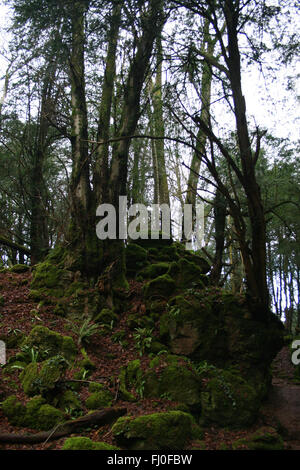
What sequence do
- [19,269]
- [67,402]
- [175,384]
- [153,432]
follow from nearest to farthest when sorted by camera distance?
[153,432], [67,402], [175,384], [19,269]

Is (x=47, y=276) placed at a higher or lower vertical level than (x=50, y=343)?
higher

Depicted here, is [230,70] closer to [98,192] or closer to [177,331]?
[98,192]

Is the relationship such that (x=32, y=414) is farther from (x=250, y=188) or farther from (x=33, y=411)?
(x=250, y=188)

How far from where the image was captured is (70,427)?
4176 millimetres

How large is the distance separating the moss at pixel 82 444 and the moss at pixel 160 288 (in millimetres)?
3536

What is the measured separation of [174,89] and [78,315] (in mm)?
5397

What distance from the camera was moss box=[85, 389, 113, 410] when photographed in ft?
15.7

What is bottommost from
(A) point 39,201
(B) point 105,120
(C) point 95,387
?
(C) point 95,387

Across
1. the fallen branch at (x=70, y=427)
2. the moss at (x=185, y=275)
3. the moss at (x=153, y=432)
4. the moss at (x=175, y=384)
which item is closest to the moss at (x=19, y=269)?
the moss at (x=185, y=275)

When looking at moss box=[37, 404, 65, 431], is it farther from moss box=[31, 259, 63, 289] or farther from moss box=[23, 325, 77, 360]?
moss box=[31, 259, 63, 289]

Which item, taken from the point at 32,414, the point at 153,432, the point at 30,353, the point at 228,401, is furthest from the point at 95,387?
the point at 228,401

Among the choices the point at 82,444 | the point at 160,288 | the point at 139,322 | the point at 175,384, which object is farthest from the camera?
the point at 160,288

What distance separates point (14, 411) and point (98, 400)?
113 cm
